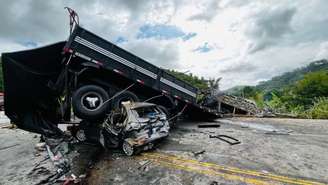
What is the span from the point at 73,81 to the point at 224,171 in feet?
16.9

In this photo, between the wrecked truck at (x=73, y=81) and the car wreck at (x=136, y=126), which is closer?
the car wreck at (x=136, y=126)

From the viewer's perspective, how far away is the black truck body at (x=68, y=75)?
552 centimetres

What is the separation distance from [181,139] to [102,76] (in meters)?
3.44

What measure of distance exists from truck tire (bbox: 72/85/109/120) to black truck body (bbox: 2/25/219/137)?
263 mm

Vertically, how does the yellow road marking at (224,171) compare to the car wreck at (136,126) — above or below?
below

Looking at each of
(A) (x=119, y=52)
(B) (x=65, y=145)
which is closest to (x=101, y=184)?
(B) (x=65, y=145)

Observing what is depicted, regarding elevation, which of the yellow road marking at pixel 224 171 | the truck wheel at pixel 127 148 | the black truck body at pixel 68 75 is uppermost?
the black truck body at pixel 68 75

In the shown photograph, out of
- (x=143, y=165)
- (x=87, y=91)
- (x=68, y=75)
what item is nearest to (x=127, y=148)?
(x=143, y=165)

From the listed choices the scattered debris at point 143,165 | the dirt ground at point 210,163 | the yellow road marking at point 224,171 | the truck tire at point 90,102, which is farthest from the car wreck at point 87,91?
the yellow road marking at point 224,171

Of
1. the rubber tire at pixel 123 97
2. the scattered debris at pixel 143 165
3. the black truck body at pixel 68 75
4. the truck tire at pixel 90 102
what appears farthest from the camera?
the rubber tire at pixel 123 97

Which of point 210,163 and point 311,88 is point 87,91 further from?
point 311,88

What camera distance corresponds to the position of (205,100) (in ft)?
31.6

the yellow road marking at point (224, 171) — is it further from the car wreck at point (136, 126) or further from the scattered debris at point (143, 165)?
the car wreck at point (136, 126)

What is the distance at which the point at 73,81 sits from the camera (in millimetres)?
6199
